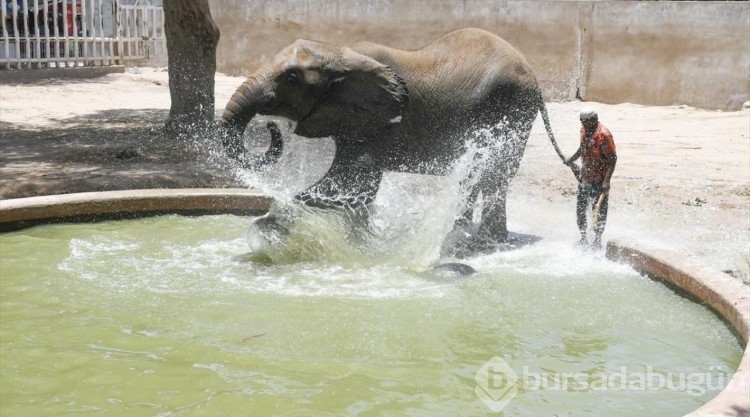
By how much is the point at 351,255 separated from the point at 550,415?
306 centimetres

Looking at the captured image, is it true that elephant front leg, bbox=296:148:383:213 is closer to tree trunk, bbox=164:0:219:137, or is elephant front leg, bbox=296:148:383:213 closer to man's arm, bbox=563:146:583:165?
man's arm, bbox=563:146:583:165

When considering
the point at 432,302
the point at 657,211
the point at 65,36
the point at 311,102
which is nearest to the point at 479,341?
the point at 432,302

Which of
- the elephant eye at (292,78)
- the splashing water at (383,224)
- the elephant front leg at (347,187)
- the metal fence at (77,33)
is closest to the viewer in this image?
the elephant eye at (292,78)

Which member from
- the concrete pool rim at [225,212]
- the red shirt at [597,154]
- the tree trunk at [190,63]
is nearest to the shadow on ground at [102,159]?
the tree trunk at [190,63]

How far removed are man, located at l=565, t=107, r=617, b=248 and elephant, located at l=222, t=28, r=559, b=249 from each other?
488 mm

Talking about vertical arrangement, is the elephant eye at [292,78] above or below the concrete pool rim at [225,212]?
above

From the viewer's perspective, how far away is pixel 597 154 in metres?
7.71

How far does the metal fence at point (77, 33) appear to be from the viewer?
19938mm

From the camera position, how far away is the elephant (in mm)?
7066

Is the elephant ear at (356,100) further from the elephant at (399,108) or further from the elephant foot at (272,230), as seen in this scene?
the elephant foot at (272,230)

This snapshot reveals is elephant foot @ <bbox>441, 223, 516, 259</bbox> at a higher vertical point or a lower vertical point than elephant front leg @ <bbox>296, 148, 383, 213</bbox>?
lower

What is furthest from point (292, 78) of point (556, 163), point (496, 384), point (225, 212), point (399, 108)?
point (556, 163)

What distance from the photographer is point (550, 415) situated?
14.5 ft

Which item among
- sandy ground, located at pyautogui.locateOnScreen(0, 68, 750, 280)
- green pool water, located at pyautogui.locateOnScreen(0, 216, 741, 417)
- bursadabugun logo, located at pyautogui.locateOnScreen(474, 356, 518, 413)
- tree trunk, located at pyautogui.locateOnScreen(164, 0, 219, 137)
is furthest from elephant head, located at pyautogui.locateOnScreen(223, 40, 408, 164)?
tree trunk, located at pyautogui.locateOnScreen(164, 0, 219, 137)
